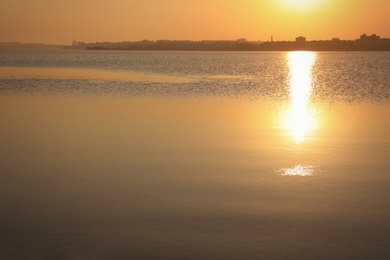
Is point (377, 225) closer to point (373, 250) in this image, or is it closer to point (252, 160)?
point (373, 250)

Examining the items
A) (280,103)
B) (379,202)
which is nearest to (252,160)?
(379,202)

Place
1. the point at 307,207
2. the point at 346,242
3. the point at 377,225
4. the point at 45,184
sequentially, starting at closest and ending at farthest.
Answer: the point at 346,242 → the point at 377,225 → the point at 307,207 → the point at 45,184

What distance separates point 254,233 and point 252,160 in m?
4.97

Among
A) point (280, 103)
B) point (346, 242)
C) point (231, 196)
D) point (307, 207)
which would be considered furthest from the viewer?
point (280, 103)

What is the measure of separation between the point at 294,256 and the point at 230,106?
712 inches

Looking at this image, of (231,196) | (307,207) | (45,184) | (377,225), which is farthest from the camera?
(45,184)

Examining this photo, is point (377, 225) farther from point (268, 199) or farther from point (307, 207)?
point (268, 199)

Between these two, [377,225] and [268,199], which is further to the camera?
[268,199]

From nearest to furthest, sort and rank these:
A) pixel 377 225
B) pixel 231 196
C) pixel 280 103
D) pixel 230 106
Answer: pixel 377 225 → pixel 231 196 → pixel 230 106 → pixel 280 103

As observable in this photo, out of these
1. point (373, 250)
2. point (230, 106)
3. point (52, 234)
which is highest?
point (230, 106)

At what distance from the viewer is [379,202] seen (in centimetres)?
893

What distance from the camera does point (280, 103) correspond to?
26719 mm

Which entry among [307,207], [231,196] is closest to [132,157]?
[231,196]

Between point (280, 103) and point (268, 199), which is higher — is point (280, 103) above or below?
above
